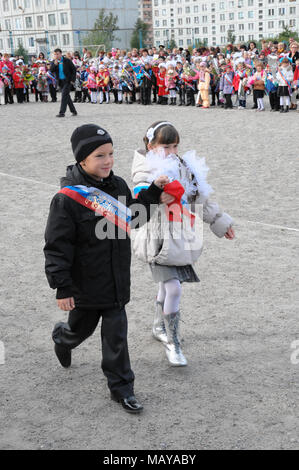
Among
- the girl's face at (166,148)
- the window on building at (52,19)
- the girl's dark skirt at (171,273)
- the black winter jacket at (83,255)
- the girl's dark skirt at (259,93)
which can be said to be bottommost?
the girl's dark skirt at (259,93)

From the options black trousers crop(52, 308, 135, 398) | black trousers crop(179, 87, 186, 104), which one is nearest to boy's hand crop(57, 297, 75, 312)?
black trousers crop(52, 308, 135, 398)

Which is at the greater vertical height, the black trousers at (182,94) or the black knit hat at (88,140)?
the black knit hat at (88,140)

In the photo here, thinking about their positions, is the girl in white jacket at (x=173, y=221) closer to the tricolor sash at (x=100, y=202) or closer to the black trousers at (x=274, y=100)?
the tricolor sash at (x=100, y=202)

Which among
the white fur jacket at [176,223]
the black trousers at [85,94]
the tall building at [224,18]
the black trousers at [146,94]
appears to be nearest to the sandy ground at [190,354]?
the white fur jacket at [176,223]

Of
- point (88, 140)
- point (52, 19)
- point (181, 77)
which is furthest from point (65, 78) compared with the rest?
point (52, 19)

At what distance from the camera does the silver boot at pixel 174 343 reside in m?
3.69

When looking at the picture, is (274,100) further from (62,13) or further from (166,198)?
(62,13)

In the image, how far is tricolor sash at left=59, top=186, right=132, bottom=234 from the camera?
3.12m

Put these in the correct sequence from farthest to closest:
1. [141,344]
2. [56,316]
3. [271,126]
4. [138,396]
Result: [271,126] → [56,316] → [141,344] → [138,396]

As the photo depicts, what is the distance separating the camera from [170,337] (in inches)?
146

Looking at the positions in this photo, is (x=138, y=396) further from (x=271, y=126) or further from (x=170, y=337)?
(x=271, y=126)
